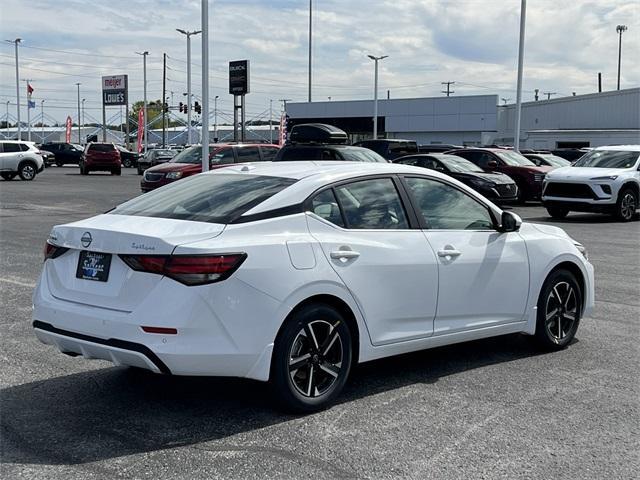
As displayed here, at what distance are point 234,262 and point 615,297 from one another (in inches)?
230

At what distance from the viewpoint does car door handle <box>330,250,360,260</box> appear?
4.97m

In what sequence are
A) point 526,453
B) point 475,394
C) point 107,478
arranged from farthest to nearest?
→ point 475,394, point 526,453, point 107,478

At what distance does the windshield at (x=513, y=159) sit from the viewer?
2421 centimetres

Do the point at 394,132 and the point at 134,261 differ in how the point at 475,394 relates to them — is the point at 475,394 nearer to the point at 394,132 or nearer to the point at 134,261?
the point at 134,261

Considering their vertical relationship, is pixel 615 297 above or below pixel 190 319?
below

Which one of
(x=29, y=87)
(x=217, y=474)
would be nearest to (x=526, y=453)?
(x=217, y=474)

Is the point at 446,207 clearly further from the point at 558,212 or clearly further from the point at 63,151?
the point at 63,151

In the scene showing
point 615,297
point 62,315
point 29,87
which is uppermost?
point 29,87

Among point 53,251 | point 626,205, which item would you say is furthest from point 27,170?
point 53,251

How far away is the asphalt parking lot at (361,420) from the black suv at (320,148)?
39.3ft

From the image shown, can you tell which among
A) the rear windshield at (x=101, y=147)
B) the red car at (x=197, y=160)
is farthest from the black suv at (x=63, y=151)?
the red car at (x=197, y=160)

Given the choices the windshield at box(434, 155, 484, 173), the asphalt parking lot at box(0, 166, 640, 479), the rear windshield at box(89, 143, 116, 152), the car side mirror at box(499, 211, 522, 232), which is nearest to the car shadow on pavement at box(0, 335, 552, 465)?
the asphalt parking lot at box(0, 166, 640, 479)

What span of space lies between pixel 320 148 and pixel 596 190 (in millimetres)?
6676

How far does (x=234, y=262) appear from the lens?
4512 millimetres
